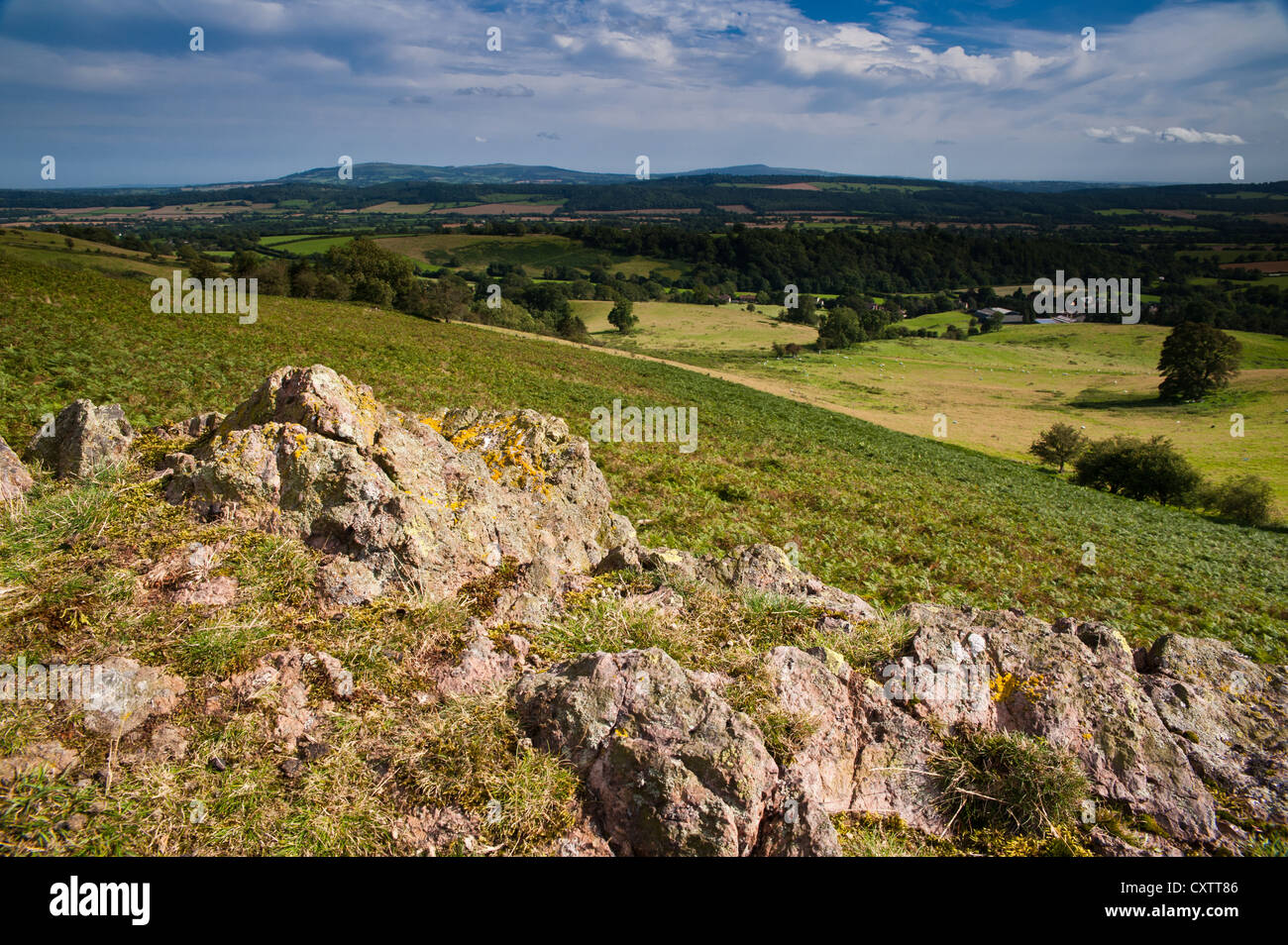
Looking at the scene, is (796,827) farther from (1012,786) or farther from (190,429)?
(190,429)

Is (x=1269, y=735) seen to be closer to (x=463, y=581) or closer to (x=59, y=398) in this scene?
(x=463, y=581)

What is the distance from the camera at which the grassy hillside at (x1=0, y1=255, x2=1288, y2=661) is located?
48.8 ft

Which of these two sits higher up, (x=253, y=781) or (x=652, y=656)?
(x=652, y=656)

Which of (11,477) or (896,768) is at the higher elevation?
(11,477)

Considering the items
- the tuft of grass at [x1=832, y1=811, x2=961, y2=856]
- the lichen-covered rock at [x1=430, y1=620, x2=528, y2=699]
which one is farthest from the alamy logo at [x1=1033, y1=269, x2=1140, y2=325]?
the lichen-covered rock at [x1=430, y1=620, x2=528, y2=699]

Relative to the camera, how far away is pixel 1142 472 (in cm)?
4188

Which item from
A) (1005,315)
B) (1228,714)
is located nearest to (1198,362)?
(1005,315)

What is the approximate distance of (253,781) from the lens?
2986mm

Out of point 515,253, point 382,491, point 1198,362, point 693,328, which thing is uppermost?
point 515,253

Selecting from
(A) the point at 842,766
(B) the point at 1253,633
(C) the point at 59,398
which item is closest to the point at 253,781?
(A) the point at 842,766

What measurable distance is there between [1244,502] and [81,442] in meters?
53.0

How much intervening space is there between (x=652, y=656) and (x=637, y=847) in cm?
104
